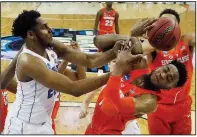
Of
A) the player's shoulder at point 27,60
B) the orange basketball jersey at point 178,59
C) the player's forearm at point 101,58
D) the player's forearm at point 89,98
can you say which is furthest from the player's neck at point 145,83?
the player's forearm at point 89,98

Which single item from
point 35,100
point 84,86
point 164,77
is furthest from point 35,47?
point 164,77

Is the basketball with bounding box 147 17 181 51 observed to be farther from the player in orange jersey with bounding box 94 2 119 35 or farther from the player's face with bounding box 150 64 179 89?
the player in orange jersey with bounding box 94 2 119 35

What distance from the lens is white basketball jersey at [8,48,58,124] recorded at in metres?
3.22

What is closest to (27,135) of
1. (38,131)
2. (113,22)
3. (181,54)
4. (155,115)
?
(38,131)

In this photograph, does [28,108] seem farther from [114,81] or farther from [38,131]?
[114,81]

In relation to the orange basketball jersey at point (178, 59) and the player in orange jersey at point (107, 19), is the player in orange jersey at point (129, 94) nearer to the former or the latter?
the orange basketball jersey at point (178, 59)

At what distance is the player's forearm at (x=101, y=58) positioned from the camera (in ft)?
11.3

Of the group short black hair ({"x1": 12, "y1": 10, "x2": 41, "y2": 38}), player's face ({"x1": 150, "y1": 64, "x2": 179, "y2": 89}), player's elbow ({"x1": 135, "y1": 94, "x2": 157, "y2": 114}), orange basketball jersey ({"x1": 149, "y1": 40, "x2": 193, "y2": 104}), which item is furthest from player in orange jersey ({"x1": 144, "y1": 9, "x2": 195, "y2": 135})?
short black hair ({"x1": 12, "y1": 10, "x2": 41, "y2": 38})

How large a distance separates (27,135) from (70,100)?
324 cm

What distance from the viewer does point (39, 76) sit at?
9.82 feet

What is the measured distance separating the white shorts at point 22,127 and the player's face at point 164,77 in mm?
1035

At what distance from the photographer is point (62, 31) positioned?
1242 centimetres

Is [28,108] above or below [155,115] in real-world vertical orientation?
above

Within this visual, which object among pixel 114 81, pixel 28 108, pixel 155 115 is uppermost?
pixel 114 81
